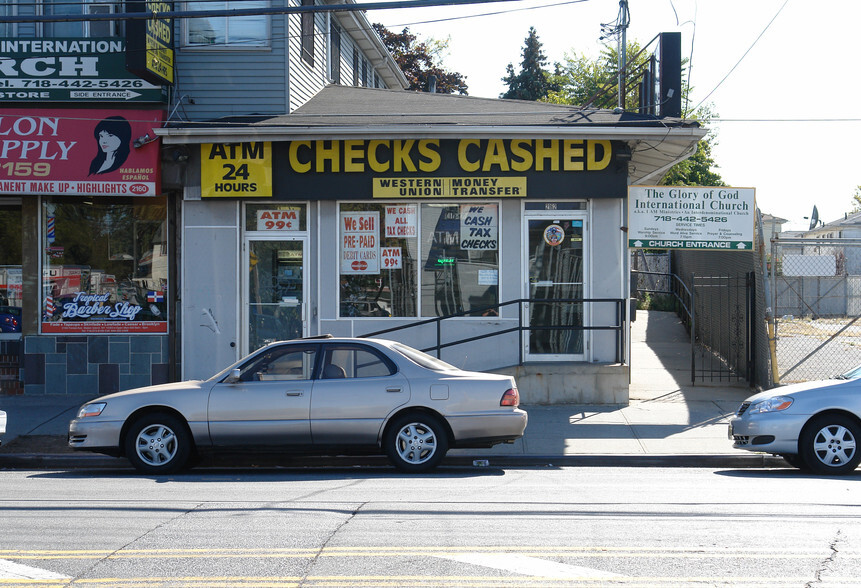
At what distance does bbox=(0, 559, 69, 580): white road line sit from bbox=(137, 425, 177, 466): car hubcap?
3929 mm

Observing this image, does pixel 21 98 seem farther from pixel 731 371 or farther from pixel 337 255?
pixel 731 371

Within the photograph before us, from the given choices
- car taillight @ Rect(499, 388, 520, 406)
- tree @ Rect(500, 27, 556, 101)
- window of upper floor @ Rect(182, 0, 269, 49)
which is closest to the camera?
car taillight @ Rect(499, 388, 520, 406)

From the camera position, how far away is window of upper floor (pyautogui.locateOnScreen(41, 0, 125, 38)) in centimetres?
1462

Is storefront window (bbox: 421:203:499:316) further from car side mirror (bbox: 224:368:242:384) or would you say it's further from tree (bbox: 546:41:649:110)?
tree (bbox: 546:41:649:110)

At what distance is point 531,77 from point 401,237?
41003mm

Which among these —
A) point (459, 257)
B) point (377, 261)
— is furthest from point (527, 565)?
point (377, 261)

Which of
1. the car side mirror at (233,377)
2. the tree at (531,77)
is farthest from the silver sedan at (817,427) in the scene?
the tree at (531,77)

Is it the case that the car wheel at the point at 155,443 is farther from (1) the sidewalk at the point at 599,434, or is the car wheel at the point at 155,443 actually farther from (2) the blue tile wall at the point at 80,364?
(2) the blue tile wall at the point at 80,364

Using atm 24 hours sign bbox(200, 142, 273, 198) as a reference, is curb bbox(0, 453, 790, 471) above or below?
below

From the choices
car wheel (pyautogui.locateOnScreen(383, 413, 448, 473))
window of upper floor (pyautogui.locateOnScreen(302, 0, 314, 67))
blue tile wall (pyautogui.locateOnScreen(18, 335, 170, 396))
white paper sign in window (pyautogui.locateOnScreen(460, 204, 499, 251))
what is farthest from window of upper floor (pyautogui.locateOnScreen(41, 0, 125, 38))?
car wheel (pyautogui.locateOnScreen(383, 413, 448, 473))

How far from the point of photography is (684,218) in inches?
531

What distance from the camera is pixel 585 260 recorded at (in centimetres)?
1402

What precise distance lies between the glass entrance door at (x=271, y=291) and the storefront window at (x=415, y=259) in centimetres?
81

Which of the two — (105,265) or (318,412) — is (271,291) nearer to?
(105,265)
